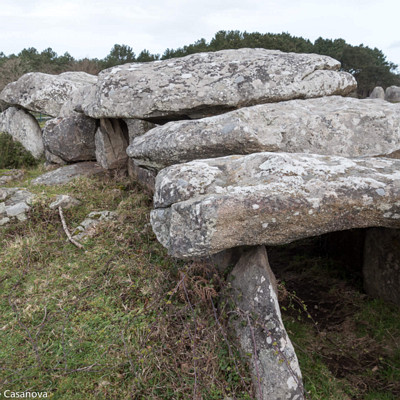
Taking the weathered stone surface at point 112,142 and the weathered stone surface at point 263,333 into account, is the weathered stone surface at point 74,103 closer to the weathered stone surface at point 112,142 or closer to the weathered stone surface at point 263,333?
the weathered stone surface at point 112,142

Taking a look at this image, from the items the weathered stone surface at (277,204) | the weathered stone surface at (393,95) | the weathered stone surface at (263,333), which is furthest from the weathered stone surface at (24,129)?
the weathered stone surface at (393,95)

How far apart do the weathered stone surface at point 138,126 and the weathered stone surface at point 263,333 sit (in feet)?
13.0

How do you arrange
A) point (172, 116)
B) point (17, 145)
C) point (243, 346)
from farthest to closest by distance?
point (17, 145) → point (172, 116) → point (243, 346)

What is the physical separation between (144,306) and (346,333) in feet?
7.83

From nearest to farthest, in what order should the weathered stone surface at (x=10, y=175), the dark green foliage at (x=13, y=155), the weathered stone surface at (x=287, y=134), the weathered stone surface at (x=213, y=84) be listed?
the weathered stone surface at (x=287, y=134) → the weathered stone surface at (x=213, y=84) → the weathered stone surface at (x=10, y=175) → the dark green foliage at (x=13, y=155)

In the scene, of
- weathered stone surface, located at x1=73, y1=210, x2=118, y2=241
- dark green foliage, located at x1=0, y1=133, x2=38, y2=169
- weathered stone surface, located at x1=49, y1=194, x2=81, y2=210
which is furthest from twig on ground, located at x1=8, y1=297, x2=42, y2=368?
dark green foliage, located at x1=0, y1=133, x2=38, y2=169

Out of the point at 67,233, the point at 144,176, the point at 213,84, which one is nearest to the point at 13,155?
the point at 144,176

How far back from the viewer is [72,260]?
5.03 m

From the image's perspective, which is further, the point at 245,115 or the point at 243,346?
the point at 245,115

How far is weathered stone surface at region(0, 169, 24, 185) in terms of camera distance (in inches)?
313

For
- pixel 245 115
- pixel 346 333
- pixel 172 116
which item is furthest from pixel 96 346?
pixel 172 116

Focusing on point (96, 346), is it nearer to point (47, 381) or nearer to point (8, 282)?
point (47, 381)

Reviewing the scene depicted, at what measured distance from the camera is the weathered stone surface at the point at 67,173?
7615 mm

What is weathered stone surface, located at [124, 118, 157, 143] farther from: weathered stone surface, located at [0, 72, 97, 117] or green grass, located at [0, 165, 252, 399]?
weathered stone surface, located at [0, 72, 97, 117]
